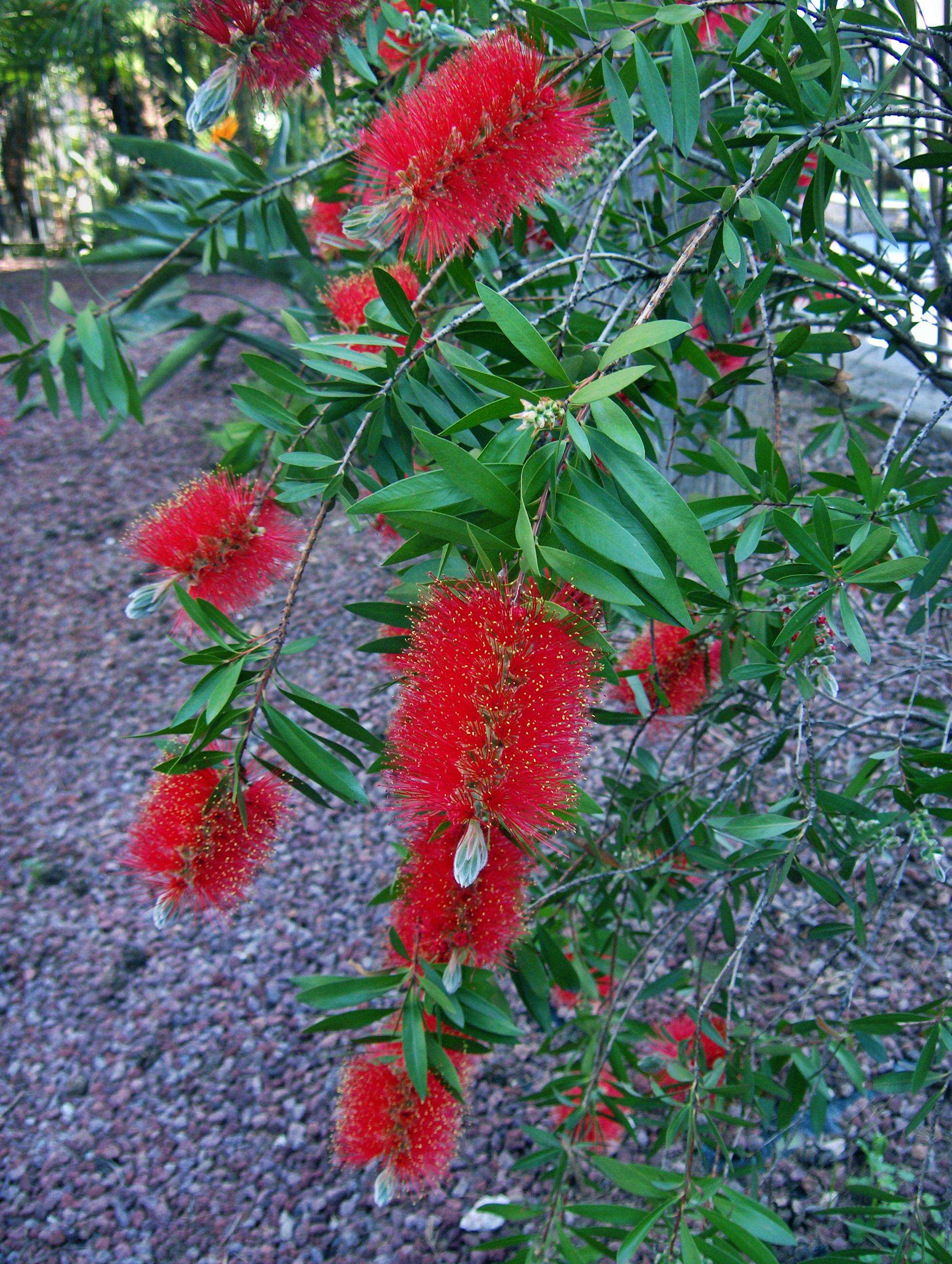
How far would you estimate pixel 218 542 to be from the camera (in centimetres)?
95

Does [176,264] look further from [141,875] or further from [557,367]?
[557,367]

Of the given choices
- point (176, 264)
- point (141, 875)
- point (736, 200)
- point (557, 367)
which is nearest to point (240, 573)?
point (141, 875)

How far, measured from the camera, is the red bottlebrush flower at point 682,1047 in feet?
3.72

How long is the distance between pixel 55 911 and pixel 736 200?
209 centimetres

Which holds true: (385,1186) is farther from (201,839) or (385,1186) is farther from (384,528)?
(384,528)

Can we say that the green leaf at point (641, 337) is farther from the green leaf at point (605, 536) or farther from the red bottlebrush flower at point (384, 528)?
the red bottlebrush flower at point (384, 528)

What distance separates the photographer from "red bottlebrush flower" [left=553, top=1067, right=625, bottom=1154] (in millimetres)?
1155

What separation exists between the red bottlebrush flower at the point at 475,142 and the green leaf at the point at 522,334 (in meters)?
0.24

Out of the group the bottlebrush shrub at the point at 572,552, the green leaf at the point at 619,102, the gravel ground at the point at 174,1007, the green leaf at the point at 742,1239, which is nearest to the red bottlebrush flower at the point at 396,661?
the bottlebrush shrub at the point at 572,552

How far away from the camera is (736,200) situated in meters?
0.77

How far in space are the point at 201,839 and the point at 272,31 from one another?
2.64 feet

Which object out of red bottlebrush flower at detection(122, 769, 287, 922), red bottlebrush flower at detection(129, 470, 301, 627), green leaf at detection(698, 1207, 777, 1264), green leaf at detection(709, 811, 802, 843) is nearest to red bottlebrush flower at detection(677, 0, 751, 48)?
red bottlebrush flower at detection(129, 470, 301, 627)

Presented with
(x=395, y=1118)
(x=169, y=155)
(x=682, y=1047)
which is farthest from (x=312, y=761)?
(x=169, y=155)

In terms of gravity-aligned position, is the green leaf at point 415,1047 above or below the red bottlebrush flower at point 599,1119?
Answer: above
